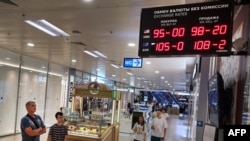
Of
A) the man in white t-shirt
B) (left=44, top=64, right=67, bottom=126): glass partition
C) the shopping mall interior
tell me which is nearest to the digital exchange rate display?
the shopping mall interior

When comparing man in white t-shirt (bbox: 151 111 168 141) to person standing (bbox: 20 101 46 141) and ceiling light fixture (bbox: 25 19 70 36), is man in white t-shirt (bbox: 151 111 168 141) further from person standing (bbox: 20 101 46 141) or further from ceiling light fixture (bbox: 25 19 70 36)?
person standing (bbox: 20 101 46 141)

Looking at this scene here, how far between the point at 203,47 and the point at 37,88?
12220 mm

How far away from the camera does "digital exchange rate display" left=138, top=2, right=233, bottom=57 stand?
288 cm

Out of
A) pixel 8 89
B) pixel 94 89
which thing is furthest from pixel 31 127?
pixel 8 89

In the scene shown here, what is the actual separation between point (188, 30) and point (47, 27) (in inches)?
199

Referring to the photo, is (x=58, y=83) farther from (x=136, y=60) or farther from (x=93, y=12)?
(x=93, y=12)

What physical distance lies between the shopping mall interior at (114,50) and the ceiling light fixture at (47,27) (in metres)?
0.02

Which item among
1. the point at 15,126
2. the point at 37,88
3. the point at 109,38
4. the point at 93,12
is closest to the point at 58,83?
the point at 37,88

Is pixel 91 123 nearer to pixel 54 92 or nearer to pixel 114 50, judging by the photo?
pixel 114 50

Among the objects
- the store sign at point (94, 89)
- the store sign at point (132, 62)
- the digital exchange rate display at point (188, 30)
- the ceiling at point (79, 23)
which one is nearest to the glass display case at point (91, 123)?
the store sign at point (94, 89)

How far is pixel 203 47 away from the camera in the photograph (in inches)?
118

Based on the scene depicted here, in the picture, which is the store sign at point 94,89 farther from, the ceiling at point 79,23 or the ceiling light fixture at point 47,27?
the ceiling light fixture at point 47,27

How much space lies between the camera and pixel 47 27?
7387 mm

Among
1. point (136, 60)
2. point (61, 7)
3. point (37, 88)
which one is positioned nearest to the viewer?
point (61, 7)
